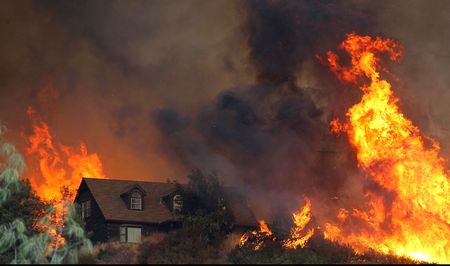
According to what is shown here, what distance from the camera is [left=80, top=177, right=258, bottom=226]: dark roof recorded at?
6325cm

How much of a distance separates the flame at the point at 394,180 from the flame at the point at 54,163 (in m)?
28.3

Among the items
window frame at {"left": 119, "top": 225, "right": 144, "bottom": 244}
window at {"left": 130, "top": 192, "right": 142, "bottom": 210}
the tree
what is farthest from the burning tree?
window at {"left": 130, "top": 192, "right": 142, "bottom": 210}

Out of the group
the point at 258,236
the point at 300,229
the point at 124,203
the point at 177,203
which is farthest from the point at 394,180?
the point at 124,203

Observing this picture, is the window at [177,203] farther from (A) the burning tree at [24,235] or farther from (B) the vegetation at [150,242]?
(A) the burning tree at [24,235]

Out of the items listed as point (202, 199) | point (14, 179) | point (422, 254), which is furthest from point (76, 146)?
point (422, 254)

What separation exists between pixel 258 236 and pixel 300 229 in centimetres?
353

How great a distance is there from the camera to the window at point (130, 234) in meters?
62.5

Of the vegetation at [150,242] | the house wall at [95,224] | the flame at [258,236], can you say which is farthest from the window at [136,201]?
the flame at [258,236]

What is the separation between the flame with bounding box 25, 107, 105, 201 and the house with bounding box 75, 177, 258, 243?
8291mm

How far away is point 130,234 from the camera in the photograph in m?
62.8

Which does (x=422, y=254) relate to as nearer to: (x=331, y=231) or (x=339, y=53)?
(x=331, y=231)

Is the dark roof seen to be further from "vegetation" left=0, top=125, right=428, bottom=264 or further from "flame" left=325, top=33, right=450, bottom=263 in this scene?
"flame" left=325, top=33, right=450, bottom=263

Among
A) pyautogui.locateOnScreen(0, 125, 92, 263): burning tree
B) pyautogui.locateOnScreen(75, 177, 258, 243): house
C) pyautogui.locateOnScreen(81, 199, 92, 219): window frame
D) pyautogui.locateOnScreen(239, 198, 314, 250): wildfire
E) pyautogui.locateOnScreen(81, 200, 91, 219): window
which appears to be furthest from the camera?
pyautogui.locateOnScreen(81, 200, 91, 219): window

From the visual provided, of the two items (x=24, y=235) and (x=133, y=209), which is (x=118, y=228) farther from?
(x=24, y=235)
